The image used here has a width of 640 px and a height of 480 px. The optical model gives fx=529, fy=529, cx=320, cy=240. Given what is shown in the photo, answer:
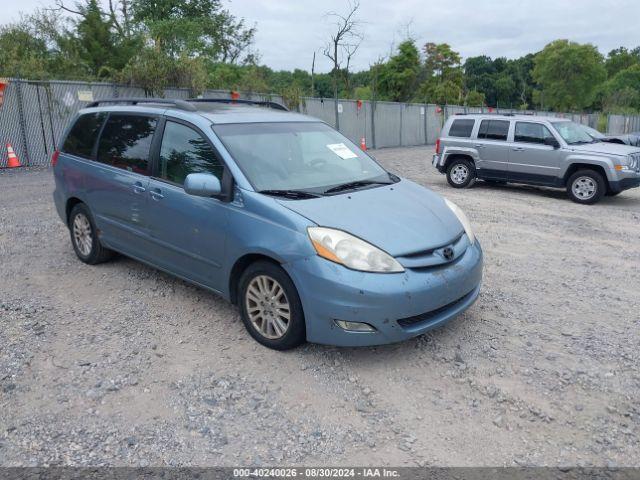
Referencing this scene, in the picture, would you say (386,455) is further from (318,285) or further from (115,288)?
(115,288)

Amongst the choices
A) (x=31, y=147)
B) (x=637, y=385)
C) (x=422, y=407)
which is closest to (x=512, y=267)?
(x=637, y=385)

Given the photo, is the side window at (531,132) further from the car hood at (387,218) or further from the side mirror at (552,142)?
the car hood at (387,218)

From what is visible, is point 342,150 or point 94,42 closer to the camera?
point 342,150

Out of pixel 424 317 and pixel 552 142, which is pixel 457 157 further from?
pixel 424 317

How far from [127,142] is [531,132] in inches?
350

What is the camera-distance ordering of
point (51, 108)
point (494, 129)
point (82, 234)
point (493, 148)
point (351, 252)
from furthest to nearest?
1. point (51, 108)
2. point (494, 129)
3. point (493, 148)
4. point (82, 234)
5. point (351, 252)

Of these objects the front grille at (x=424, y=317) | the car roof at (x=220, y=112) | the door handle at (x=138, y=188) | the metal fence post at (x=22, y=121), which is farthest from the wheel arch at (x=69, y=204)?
the metal fence post at (x=22, y=121)

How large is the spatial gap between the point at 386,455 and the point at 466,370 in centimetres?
110

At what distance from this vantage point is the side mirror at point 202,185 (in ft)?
13.0

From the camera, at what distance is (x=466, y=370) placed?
12.1 ft

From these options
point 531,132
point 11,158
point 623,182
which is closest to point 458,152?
point 531,132

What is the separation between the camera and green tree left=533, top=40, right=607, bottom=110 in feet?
160

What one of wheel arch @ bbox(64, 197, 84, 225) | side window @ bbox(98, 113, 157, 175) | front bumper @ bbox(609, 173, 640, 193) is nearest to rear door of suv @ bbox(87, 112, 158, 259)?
side window @ bbox(98, 113, 157, 175)

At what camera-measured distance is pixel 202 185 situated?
3.96 meters
